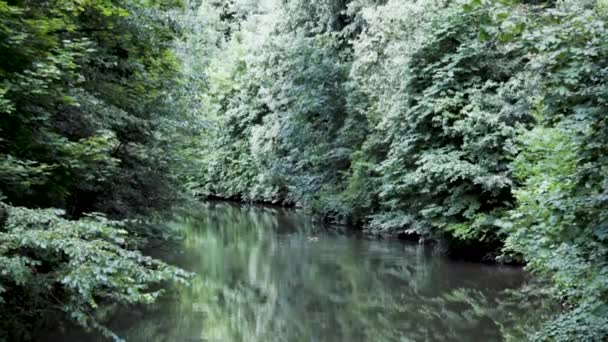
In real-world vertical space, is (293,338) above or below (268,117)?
below

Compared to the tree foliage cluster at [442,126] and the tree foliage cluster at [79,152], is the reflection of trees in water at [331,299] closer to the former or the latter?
the tree foliage cluster at [442,126]

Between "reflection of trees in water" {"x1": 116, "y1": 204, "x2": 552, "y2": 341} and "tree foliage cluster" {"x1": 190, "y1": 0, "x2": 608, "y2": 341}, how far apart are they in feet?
3.58

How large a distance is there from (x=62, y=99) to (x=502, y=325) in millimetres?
6312

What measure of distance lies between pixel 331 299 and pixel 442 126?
18.0 ft

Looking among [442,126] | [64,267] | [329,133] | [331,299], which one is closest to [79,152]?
[64,267]

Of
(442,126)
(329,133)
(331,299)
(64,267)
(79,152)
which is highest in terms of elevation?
(329,133)

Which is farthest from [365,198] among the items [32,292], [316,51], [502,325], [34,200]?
[32,292]

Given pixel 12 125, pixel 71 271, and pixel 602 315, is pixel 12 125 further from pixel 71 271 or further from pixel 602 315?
pixel 602 315

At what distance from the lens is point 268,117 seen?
2673 cm

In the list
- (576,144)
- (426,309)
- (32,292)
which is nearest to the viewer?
(32,292)

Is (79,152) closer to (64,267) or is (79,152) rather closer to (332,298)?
(64,267)

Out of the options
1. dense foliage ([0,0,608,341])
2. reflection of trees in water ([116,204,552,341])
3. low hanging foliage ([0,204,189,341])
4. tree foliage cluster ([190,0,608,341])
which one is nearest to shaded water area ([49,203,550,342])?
reflection of trees in water ([116,204,552,341])

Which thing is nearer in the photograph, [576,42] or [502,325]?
[576,42]

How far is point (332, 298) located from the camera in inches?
391
